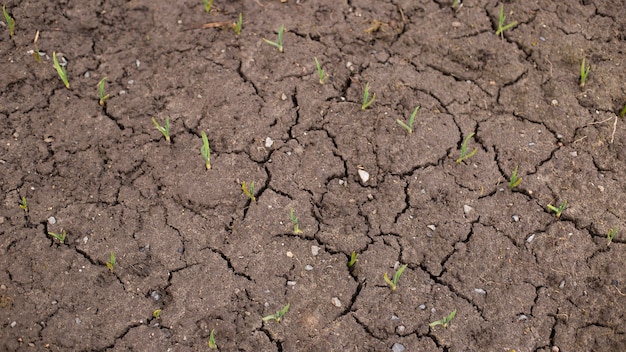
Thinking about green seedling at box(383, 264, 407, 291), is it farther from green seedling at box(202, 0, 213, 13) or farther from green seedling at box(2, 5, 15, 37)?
green seedling at box(2, 5, 15, 37)

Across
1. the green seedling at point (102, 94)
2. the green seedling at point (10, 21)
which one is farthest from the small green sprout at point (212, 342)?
the green seedling at point (10, 21)

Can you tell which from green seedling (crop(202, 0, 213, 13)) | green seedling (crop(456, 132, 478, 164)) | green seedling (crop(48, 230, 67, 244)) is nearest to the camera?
green seedling (crop(48, 230, 67, 244))

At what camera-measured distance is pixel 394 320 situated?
2.94 meters

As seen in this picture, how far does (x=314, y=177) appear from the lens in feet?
10.9

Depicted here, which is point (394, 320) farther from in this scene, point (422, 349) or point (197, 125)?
point (197, 125)

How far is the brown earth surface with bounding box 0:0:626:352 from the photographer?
9.64ft

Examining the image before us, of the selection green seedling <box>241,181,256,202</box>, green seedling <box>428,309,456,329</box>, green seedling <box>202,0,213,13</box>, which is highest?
green seedling <box>202,0,213,13</box>

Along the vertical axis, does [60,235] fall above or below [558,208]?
below

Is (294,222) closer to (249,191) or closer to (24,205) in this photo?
(249,191)

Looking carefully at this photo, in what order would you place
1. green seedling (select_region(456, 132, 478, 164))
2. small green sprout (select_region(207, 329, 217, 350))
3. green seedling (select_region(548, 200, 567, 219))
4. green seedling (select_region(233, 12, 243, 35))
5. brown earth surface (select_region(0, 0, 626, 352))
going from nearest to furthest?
small green sprout (select_region(207, 329, 217, 350)) < brown earth surface (select_region(0, 0, 626, 352)) < green seedling (select_region(548, 200, 567, 219)) < green seedling (select_region(456, 132, 478, 164)) < green seedling (select_region(233, 12, 243, 35))

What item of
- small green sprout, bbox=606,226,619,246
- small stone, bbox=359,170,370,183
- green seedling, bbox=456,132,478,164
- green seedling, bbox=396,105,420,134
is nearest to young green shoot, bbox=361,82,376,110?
green seedling, bbox=396,105,420,134

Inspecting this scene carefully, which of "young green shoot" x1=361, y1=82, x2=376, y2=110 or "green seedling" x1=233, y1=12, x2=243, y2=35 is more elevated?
"green seedling" x1=233, y1=12, x2=243, y2=35

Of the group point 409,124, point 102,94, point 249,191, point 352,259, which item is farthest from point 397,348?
point 102,94

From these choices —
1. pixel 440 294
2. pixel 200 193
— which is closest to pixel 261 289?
pixel 200 193
